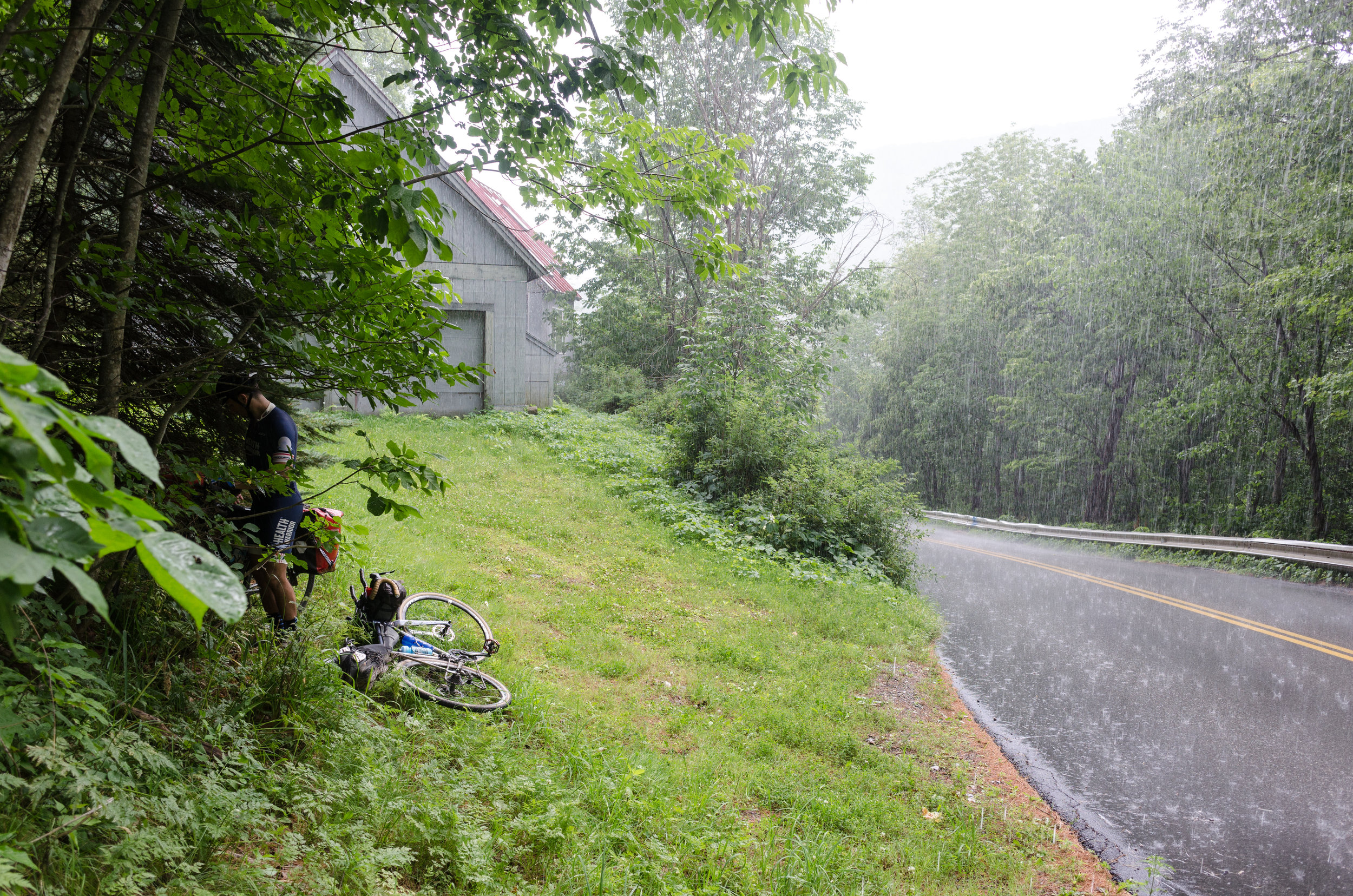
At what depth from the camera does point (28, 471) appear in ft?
2.86

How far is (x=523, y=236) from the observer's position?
24359mm

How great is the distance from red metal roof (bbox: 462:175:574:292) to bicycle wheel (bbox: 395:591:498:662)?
1382 cm

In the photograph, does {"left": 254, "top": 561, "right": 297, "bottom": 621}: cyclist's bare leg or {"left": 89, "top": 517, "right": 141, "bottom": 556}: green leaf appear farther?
{"left": 254, "top": 561, "right": 297, "bottom": 621}: cyclist's bare leg

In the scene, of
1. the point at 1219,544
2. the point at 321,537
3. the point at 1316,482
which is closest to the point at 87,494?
the point at 321,537

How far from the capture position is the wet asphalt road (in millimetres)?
4367

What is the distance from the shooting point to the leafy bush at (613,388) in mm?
25578

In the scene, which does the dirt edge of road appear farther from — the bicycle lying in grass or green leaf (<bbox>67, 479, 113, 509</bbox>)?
green leaf (<bbox>67, 479, 113, 509</bbox>)

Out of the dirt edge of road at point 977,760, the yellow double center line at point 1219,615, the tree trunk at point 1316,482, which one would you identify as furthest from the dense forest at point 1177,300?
the dirt edge of road at point 977,760

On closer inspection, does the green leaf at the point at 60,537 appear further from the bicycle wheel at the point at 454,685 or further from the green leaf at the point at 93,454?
the bicycle wheel at the point at 454,685

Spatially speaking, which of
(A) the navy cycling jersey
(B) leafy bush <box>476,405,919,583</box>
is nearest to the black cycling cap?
(A) the navy cycling jersey

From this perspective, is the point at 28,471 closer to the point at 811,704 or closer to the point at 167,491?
the point at 167,491

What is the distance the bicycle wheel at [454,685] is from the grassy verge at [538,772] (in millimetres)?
107

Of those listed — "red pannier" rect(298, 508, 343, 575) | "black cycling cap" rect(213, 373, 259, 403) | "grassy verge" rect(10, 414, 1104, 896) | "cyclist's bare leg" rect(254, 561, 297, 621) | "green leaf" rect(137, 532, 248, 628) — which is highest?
"black cycling cap" rect(213, 373, 259, 403)

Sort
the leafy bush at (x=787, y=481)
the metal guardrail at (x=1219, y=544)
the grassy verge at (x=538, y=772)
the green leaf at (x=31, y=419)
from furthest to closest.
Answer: the metal guardrail at (x=1219, y=544), the leafy bush at (x=787, y=481), the grassy verge at (x=538, y=772), the green leaf at (x=31, y=419)
